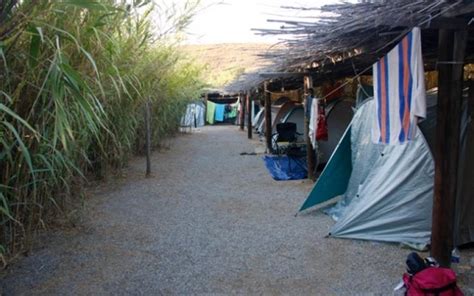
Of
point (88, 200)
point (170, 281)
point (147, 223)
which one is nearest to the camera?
point (170, 281)

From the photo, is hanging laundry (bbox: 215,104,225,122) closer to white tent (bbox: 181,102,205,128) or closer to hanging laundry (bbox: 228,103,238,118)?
hanging laundry (bbox: 228,103,238,118)

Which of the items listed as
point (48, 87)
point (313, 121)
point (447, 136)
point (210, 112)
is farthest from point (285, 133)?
point (210, 112)

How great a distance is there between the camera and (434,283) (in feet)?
9.07

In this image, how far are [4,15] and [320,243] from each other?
11.0 feet

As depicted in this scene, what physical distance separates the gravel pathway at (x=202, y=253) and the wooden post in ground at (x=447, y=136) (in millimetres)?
480

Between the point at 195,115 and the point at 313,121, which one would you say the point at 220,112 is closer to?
the point at 195,115

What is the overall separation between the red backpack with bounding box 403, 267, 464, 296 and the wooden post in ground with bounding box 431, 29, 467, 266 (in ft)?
1.95

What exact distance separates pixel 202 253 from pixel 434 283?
2082 millimetres

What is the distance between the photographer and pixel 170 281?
3.47 metres

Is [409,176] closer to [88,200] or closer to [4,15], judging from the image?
[4,15]

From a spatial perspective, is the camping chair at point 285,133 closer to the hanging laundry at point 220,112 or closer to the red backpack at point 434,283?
the red backpack at point 434,283

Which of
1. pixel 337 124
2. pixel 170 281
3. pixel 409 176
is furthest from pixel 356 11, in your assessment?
pixel 337 124

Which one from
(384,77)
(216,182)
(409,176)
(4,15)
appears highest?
(4,15)

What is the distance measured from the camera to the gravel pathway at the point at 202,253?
337 centimetres
